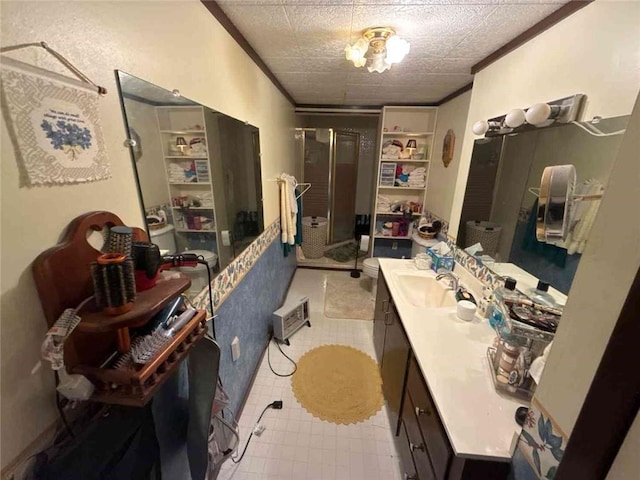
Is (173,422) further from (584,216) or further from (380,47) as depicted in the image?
(380,47)

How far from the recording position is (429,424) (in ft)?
3.07

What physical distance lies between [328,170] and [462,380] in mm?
3432

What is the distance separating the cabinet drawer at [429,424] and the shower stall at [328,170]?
3.20m

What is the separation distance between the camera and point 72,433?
557mm

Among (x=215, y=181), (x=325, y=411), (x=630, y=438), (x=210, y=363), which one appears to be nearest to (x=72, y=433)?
(x=210, y=363)

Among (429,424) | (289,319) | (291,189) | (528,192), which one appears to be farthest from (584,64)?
(289,319)

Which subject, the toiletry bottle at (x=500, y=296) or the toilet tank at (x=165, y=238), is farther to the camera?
the toiletry bottle at (x=500, y=296)

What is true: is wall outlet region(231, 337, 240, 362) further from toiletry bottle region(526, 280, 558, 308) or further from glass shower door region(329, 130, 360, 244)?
glass shower door region(329, 130, 360, 244)

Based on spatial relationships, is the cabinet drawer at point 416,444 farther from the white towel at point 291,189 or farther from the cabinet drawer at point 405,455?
the white towel at point 291,189

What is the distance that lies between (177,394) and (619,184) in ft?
4.15

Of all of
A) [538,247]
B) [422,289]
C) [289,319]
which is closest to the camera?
[538,247]

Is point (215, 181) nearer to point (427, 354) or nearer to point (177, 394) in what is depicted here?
point (177, 394)

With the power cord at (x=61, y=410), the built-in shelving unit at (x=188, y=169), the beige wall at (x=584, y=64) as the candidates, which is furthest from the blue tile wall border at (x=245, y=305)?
the beige wall at (x=584, y=64)

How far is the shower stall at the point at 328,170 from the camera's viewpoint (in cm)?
381
